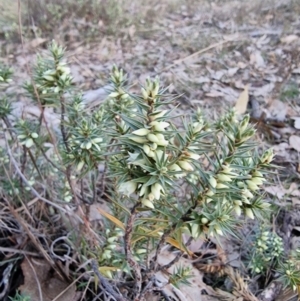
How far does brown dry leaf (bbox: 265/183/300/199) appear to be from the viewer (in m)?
1.85

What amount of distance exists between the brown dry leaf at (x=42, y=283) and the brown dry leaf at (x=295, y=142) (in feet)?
4.27

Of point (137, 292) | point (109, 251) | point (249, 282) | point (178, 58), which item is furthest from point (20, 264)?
point (178, 58)

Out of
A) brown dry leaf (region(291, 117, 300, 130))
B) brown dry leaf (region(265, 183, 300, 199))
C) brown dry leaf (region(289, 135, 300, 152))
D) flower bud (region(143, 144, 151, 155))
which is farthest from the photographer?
brown dry leaf (region(291, 117, 300, 130))

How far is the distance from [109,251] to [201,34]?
2.83 meters

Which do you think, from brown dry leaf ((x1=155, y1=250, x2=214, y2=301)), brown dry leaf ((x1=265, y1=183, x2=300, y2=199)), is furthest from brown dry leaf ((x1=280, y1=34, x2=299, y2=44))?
brown dry leaf ((x1=155, y1=250, x2=214, y2=301))

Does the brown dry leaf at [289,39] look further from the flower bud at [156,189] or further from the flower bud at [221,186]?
the flower bud at [156,189]

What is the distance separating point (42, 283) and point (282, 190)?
44.1 inches

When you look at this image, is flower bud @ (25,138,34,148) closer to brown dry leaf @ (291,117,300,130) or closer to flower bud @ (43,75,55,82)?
flower bud @ (43,75,55,82)

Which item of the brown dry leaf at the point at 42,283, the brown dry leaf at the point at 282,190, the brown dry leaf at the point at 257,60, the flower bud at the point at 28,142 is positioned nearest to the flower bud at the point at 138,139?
the flower bud at the point at 28,142

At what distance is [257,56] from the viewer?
3.25 meters

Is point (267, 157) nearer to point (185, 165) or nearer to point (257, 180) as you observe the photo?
point (257, 180)

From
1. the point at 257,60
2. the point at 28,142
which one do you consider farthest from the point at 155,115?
the point at 257,60

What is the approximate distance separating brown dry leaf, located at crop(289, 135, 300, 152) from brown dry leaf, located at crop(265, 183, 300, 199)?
0.90 feet

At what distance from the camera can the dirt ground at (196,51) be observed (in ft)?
8.21
